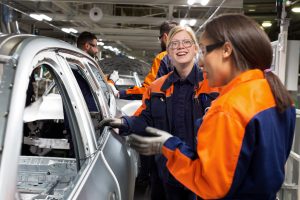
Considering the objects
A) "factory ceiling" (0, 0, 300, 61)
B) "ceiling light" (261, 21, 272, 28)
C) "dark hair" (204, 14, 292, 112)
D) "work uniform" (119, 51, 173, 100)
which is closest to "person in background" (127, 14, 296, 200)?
"dark hair" (204, 14, 292, 112)

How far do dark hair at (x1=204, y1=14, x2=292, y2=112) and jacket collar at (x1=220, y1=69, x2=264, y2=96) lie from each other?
32 mm

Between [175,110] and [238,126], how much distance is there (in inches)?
52.0

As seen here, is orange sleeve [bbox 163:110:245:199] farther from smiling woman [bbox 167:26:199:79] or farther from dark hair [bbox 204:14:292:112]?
smiling woman [bbox 167:26:199:79]

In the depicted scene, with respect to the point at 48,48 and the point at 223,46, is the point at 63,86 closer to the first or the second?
the point at 48,48

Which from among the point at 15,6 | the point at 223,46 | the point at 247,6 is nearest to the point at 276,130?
the point at 223,46

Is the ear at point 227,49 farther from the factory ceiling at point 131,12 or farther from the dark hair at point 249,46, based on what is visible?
the factory ceiling at point 131,12

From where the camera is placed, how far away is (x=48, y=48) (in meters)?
1.95

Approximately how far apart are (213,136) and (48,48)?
0.94 m

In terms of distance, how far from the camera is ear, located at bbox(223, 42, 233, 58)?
1634mm

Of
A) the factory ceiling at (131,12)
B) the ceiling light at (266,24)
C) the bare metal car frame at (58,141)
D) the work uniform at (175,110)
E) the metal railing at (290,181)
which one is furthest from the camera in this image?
the factory ceiling at (131,12)

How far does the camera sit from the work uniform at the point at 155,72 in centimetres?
379

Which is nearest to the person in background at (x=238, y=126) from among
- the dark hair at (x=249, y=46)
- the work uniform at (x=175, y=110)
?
the dark hair at (x=249, y=46)

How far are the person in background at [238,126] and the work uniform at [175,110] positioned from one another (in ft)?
3.29

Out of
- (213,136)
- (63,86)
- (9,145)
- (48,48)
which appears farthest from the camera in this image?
(63,86)
